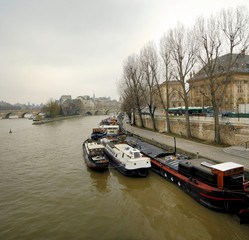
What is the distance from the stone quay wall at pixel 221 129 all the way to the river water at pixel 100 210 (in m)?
9.95

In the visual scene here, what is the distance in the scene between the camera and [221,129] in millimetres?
19984

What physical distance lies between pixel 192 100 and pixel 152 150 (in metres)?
27.9

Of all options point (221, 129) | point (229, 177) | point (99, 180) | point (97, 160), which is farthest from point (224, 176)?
point (221, 129)

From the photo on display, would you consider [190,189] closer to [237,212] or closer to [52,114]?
[237,212]

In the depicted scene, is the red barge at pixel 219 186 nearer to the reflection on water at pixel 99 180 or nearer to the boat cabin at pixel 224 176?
the boat cabin at pixel 224 176

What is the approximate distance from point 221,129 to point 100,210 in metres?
16.4

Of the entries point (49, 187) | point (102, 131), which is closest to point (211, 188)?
point (49, 187)

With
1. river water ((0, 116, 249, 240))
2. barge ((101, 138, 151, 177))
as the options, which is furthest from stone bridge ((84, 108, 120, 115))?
barge ((101, 138, 151, 177))

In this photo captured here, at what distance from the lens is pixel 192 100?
4116cm

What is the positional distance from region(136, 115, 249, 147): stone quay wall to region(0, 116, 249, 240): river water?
9947 mm

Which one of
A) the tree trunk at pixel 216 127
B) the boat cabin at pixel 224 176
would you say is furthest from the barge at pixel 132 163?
the tree trunk at pixel 216 127

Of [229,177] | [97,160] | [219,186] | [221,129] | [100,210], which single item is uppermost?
[221,129]

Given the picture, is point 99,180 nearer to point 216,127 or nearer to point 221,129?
point 216,127

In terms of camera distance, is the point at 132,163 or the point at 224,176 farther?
the point at 132,163
